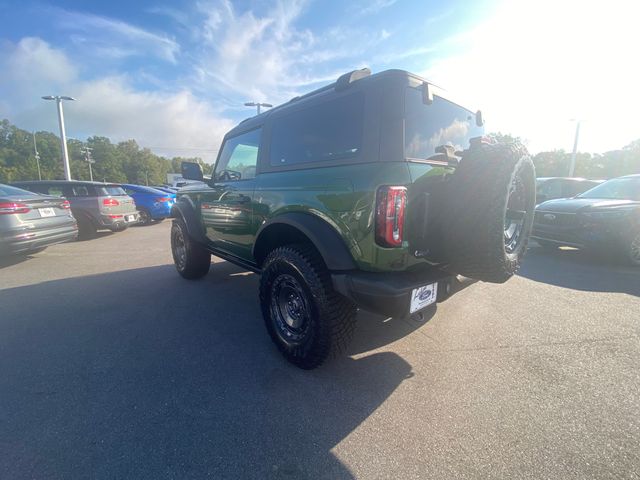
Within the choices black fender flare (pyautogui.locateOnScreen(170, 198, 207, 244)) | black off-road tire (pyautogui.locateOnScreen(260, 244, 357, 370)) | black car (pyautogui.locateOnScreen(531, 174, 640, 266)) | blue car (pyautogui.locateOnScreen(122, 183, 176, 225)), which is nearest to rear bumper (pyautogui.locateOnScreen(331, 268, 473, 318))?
black off-road tire (pyautogui.locateOnScreen(260, 244, 357, 370))

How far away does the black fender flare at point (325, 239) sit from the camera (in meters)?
2.01

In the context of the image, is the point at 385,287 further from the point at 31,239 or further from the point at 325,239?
the point at 31,239

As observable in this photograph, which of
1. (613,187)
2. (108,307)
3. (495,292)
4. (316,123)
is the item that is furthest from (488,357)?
(613,187)

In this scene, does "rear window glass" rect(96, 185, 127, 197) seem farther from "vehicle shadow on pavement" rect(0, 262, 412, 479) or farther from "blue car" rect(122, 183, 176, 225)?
"vehicle shadow on pavement" rect(0, 262, 412, 479)

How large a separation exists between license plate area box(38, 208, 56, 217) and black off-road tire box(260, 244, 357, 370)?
18.1ft

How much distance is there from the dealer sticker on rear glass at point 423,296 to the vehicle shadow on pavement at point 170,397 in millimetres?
692

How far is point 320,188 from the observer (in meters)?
2.17

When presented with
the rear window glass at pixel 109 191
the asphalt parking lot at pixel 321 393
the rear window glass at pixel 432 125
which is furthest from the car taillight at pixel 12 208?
the rear window glass at pixel 432 125

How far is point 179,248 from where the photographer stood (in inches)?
188

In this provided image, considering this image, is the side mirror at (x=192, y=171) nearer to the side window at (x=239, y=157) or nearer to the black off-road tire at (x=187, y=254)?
the side window at (x=239, y=157)

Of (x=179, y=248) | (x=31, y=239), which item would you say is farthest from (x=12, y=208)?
(x=179, y=248)

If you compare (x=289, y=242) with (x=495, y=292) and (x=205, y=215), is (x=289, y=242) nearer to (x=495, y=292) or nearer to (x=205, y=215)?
(x=205, y=215)

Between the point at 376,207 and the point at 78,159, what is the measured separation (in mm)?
99380

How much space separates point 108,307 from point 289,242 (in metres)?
2.63
